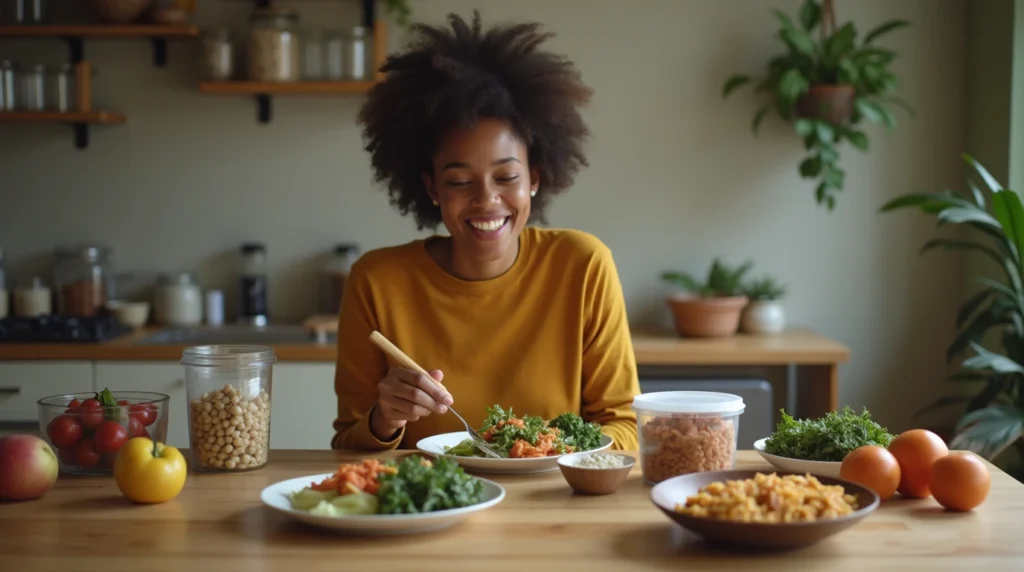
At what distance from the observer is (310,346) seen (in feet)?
11.3

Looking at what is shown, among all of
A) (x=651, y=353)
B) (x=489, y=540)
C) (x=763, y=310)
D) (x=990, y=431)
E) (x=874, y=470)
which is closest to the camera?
(x=489, y=540)

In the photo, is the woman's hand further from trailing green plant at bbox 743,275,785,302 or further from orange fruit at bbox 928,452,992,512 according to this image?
trailing green plant at bbox 743,275,785,302

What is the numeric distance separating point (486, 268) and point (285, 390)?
4.49ft

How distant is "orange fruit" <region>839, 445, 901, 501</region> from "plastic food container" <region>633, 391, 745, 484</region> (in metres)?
0.18

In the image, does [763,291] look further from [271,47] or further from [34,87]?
[34,87]

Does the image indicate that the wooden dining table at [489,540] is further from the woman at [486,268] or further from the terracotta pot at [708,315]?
the terracotta pot at [708,315]

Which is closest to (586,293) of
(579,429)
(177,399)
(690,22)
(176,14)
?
(579,429)

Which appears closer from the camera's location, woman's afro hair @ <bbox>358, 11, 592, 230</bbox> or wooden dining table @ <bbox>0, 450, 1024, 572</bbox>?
wooden dining table @ <bbox>0, 450, 1024, 572</bbox>

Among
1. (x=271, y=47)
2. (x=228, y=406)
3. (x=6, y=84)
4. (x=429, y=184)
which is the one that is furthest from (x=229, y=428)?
(x=6, y=84)

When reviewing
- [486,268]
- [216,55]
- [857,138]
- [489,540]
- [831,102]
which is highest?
[216,55]

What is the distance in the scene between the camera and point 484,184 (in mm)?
2158

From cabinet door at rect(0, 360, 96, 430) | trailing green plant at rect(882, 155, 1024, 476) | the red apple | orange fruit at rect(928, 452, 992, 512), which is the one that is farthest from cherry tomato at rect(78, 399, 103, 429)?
trailing green plant at rect(882, 155, 1024, 476)

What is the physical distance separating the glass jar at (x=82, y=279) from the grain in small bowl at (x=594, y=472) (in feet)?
8.88

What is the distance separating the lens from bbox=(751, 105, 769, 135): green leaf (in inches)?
148
